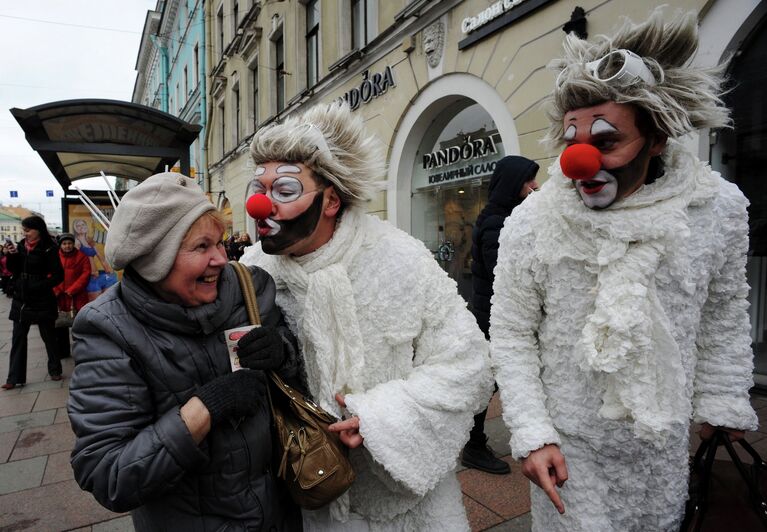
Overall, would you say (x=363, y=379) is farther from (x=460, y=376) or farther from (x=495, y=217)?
(x=495, y=217)

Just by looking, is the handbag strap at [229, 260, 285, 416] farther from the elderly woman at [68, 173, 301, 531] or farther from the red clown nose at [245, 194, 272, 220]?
the red clown nose at [245, 194, 272, 220]

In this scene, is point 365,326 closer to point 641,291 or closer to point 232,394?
point 232,394

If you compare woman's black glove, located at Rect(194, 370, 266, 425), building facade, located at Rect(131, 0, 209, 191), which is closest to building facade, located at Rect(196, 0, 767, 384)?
woman's black glove, located at Rect(194, 370, 266, 425)

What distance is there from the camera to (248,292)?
4.58 ft

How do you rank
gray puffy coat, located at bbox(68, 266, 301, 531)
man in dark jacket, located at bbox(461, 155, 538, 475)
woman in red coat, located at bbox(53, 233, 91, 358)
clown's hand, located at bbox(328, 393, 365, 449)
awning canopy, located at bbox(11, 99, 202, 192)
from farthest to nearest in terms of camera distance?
woman in red coat, located at bbox(53, 233, 91, 358) < awning canopy, located at bbox(11, 99, 202, 192) < man in dark jacket, located at bbox(461, 155, 538, 475) < clown's hand, located at bbox(328, 393, 365, 449) < gray puffy coat, located at bbox(68, 266, 301, 531)

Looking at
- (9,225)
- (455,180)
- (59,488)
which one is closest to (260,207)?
(59,488)

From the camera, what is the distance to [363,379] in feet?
4.85

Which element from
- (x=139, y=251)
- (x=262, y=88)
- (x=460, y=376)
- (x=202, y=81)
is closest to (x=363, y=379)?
(x=460, y=376)

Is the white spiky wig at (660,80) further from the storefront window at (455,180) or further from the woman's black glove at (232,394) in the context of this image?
the storefront window at (455,180)

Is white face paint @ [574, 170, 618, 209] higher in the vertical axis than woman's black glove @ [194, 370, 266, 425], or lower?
higher

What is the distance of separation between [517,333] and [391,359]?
394 millimetres

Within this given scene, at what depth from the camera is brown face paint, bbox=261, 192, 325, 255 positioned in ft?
4.95

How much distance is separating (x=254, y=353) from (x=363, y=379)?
37cm

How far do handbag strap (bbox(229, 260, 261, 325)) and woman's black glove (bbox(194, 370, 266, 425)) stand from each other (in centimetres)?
16
